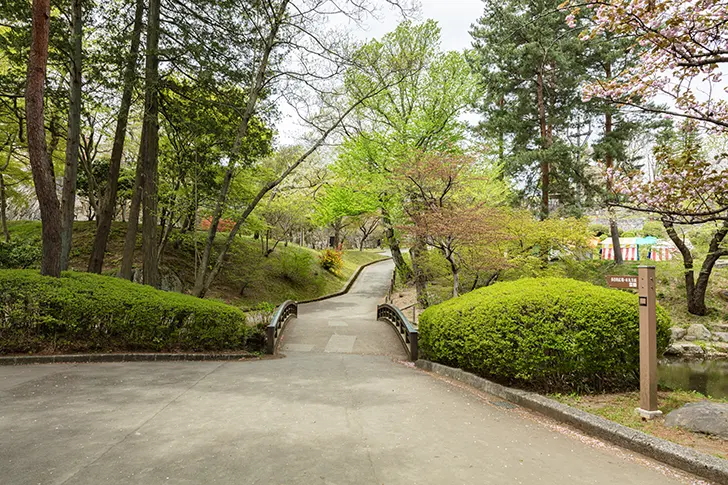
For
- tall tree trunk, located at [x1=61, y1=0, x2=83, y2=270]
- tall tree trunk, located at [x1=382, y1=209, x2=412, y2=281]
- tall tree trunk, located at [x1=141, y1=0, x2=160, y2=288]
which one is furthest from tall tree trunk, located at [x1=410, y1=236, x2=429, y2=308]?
tall tree trunk, located at [x1=61, y1=0, x2=83, y2=270]

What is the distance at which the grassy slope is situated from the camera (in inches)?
647

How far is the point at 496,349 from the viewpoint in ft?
16.7

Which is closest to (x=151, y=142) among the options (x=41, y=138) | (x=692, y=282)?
(x=41, y=138)

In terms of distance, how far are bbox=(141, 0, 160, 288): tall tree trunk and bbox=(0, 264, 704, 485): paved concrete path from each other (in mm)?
5288

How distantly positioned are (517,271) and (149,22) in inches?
484

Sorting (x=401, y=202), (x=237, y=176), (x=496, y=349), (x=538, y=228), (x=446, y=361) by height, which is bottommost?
(x=446, y=361)

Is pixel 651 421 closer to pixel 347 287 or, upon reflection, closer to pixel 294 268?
pixel 294 268

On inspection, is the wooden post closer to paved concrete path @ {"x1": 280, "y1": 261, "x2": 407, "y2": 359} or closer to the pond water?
the pond water

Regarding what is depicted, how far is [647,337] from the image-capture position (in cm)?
416

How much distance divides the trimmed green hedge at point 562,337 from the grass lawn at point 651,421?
9.8 inches

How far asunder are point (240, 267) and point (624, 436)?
1845cm

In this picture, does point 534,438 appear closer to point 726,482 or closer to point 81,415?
point 726,482

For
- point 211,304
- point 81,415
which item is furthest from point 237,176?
point 81,415

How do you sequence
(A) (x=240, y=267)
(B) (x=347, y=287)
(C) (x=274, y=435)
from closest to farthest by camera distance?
1. (C) (x=274, y=435)
2. (A) (x=240, y=267)
3. (B) (x=347, y=287)
